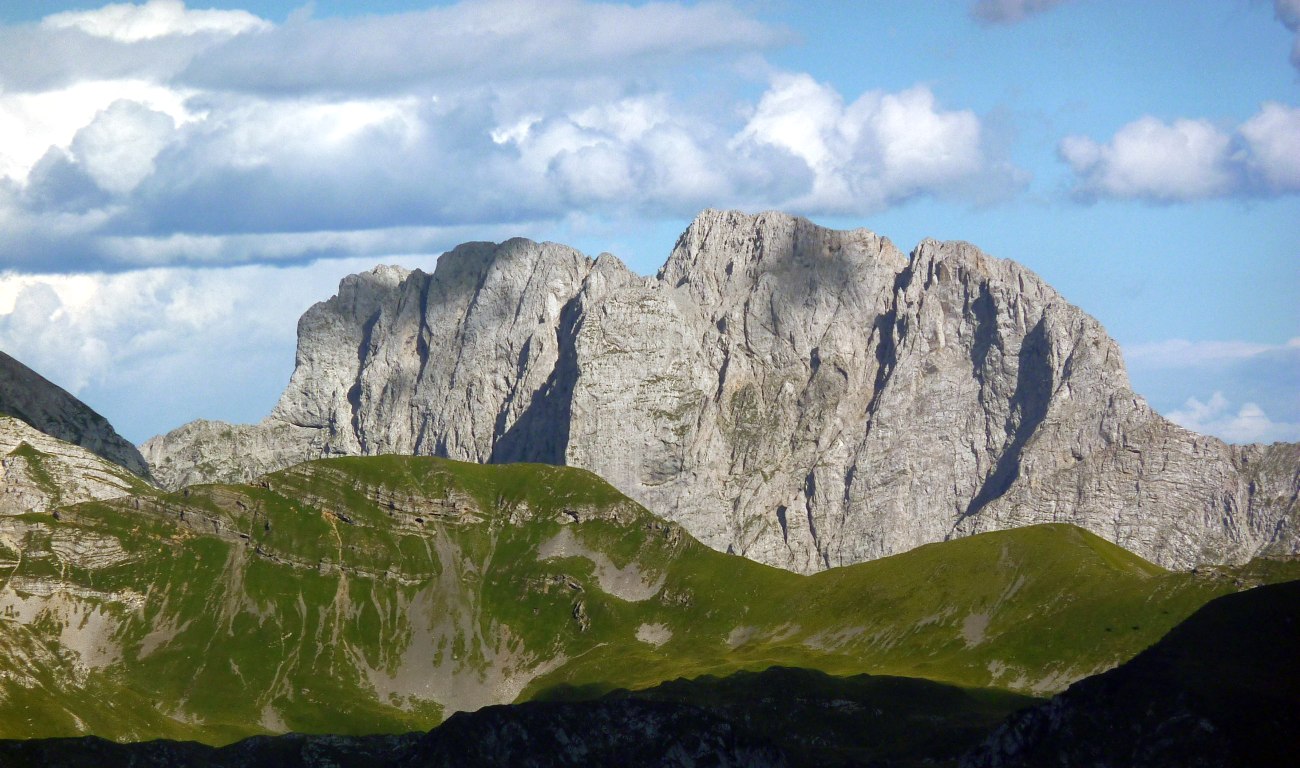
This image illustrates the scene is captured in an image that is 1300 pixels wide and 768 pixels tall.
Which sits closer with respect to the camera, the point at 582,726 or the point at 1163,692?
the point at 1163,692

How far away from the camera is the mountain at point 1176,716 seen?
15638 cm

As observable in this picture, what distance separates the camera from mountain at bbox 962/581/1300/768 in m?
156

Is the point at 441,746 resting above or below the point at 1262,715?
below

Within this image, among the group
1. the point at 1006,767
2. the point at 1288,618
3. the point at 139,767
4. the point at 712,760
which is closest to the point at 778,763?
the point at 712,760

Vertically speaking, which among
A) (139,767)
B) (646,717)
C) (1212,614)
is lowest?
(139,767)

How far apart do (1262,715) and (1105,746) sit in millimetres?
14456

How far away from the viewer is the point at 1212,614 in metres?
196

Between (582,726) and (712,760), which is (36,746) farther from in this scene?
(712,760)

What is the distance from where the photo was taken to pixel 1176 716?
528 ft

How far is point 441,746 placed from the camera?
18662 centimetres

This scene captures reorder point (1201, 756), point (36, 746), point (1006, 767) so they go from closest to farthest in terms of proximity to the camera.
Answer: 1. point (1201, 756)
2. point (1006, 767)
3. point (36, 746)

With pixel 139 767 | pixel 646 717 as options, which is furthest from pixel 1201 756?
pixel 139 767

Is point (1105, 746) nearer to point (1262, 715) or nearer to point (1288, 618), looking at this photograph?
point (1262, 715)

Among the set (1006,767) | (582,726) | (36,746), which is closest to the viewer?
(1006,767)
